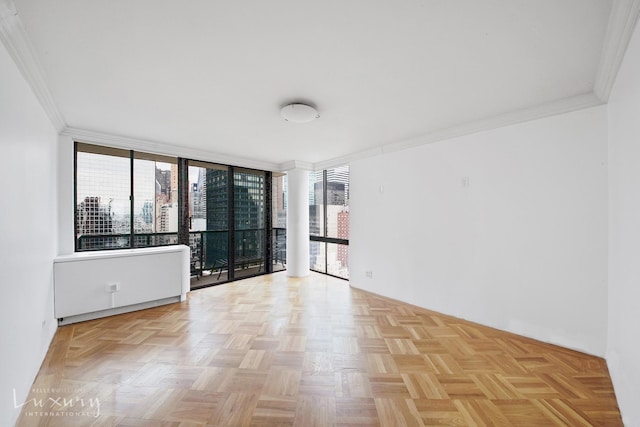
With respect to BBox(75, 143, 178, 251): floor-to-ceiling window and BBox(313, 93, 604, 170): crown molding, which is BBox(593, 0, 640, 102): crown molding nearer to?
BBox(313, 93, 604, 170): crown molding

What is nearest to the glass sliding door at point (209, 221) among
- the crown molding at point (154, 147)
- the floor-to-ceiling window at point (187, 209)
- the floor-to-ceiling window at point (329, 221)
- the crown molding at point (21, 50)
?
the floor-to-ceiling window at point (187, 209)

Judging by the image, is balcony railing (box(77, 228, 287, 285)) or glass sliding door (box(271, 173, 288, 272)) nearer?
balcony railing (box(77, 228, 287, 285))

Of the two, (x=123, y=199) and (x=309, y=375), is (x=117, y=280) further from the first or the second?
(x=309, y=375)

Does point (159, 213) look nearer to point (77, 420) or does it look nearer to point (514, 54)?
point (77, 420)

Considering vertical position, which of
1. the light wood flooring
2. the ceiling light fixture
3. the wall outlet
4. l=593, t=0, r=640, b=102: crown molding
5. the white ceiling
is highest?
the white ceiling

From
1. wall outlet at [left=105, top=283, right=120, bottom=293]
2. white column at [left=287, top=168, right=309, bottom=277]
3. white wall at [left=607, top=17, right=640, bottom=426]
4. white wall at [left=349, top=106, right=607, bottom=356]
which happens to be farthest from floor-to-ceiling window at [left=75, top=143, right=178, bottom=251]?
white wall at [left=607, top=17, right=640, bottom=426]

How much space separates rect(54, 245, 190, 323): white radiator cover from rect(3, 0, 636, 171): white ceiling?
175cm

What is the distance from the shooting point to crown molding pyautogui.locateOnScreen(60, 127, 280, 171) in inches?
130

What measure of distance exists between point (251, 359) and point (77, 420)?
1.14 meters

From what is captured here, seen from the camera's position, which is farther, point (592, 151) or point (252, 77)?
point (592, 151)

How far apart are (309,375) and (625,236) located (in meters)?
2.45

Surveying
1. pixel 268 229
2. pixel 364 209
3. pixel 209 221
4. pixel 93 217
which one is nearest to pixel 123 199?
pixel 93 217

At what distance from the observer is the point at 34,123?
2.10 metres

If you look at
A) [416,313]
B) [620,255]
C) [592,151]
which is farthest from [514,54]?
[416,313]
